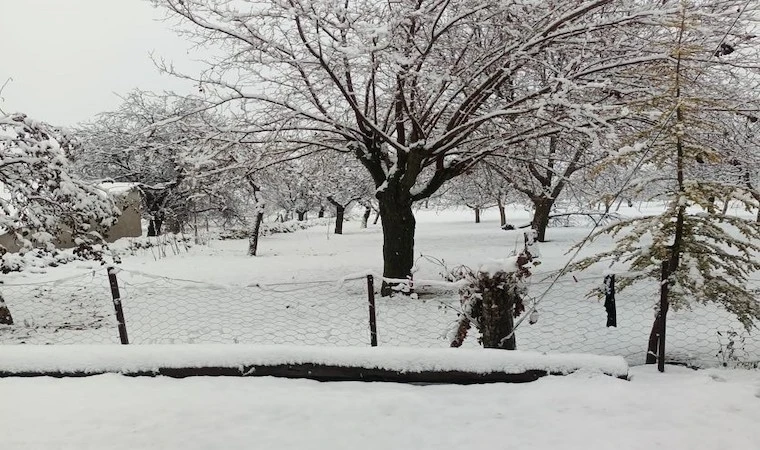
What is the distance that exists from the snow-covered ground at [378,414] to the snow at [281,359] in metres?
0.12

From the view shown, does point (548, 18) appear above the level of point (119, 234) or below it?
above

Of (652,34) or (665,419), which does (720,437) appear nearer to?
(665,419)

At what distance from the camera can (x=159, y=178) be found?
2527 centimetres

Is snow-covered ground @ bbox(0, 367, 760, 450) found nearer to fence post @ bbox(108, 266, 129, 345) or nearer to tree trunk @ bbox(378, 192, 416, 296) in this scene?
fence post @ bbox(108, 266, 129, 345)

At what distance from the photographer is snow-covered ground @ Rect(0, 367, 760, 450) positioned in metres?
2.75

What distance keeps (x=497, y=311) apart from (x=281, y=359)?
194 centimetres

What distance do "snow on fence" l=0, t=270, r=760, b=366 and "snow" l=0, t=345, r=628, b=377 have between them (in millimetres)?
1352

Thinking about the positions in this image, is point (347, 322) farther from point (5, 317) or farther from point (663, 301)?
point (5, 317)

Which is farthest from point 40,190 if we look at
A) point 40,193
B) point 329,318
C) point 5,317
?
point 329,318

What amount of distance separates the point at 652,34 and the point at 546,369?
7.43m

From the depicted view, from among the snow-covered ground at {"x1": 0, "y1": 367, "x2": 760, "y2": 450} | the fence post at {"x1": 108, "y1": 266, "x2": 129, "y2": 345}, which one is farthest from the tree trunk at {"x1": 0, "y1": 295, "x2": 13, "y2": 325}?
the snow-covered ground at {"x1": 0, "y1": 367, "x2": 760, "y2": 450}

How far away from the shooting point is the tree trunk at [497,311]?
4113mm

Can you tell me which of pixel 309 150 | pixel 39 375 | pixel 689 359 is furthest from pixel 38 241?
pixel 689 359

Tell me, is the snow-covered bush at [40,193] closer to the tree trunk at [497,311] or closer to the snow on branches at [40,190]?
the snow on branches at [40,190]
